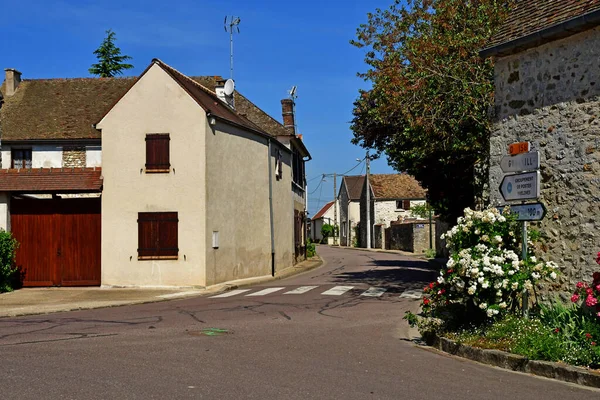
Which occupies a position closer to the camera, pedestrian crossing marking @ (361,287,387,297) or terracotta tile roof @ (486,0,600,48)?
terracotta tile roof @ (486,0,600,48)

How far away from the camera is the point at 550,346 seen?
805 centimetres

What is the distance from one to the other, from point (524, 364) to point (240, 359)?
11.2ft

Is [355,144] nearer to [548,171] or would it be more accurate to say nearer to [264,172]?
[264,172]

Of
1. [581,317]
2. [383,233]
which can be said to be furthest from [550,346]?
[383,233]

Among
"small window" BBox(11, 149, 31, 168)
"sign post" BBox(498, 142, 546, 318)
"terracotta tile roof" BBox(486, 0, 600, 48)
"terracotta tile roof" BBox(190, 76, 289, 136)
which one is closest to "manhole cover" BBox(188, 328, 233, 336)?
"sign post" BBox(498, 142, 546, 318)

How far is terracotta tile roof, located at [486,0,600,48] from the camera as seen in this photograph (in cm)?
959

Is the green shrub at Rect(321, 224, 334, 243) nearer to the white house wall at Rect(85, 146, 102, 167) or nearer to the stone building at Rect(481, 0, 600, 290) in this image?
the white house wall at Rect(85, 146, 102, 167)

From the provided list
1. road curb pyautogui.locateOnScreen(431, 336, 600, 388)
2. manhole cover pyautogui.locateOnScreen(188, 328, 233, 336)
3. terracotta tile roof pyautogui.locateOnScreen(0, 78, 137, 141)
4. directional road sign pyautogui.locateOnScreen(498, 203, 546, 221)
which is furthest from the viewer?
terracotta tile roof pyautogui.locateOnScreen(0, 78, 137, 141)

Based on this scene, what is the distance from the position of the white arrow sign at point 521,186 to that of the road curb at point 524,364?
85.5 inches

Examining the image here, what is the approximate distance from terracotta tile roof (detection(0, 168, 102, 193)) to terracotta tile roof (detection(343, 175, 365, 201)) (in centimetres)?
5556

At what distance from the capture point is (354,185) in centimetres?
7825

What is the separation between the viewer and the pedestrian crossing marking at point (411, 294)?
1662 cm

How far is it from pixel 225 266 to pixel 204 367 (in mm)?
13872

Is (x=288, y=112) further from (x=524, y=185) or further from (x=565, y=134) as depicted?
(x=524, y=185)
